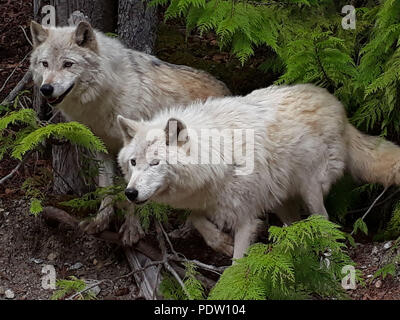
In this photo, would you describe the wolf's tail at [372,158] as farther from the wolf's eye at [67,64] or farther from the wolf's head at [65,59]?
the wolf's eye at [67,64]

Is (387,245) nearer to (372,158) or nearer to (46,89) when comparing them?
(372,158)

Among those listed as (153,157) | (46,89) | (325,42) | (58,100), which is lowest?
(153,157)

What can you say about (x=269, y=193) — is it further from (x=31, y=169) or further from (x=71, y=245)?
(x=31, y=169)

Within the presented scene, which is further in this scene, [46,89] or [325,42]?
[325,42]

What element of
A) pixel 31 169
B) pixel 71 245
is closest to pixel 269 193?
pixel 71 245

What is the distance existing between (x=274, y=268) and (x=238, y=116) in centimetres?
191

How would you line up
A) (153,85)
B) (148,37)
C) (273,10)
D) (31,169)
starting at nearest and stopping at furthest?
(153,85) → (273,10) → (148,37) → (31,169)

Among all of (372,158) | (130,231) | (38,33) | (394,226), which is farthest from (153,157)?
(394,226)

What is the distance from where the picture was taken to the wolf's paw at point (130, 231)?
21.2 ft

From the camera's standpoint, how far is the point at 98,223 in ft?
21.2

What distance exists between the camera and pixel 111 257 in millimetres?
6879

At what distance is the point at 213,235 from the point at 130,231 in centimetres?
107

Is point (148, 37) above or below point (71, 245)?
above

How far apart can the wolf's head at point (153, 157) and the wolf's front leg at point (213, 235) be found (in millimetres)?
777
